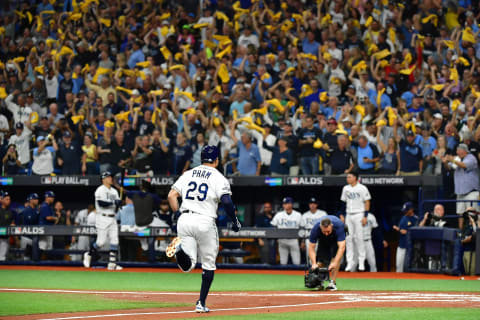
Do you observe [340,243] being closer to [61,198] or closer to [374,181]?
[374,181]

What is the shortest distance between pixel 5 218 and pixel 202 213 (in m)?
12.3

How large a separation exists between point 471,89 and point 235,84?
19.4 feet

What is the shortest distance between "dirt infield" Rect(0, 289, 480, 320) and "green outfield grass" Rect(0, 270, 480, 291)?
1123mm

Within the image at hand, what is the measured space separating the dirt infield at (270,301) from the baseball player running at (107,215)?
18.2 feet

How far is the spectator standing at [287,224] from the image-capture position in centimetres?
1911

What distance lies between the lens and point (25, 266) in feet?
64.2

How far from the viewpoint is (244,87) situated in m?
20.6

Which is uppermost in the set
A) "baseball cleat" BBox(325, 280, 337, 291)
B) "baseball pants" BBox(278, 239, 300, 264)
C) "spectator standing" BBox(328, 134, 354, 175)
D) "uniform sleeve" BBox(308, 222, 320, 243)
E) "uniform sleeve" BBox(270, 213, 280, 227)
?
"spectator standing" BBox(328, 134, 354, 175)

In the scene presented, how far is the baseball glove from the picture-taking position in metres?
12.5

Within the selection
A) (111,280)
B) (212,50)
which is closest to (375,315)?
(111,280)

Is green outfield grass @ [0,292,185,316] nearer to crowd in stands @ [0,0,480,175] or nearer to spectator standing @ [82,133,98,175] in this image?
crowd in stands @ [0,0,480,175]

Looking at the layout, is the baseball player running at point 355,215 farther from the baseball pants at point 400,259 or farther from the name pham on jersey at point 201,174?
the name pham on jersey at point 201,174

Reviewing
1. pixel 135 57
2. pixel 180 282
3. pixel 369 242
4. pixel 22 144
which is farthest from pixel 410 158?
pixel 22 144

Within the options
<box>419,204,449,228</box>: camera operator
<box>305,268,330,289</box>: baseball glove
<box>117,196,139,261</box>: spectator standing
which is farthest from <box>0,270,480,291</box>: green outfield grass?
<box>419,204,449,228</box>: camera operator
